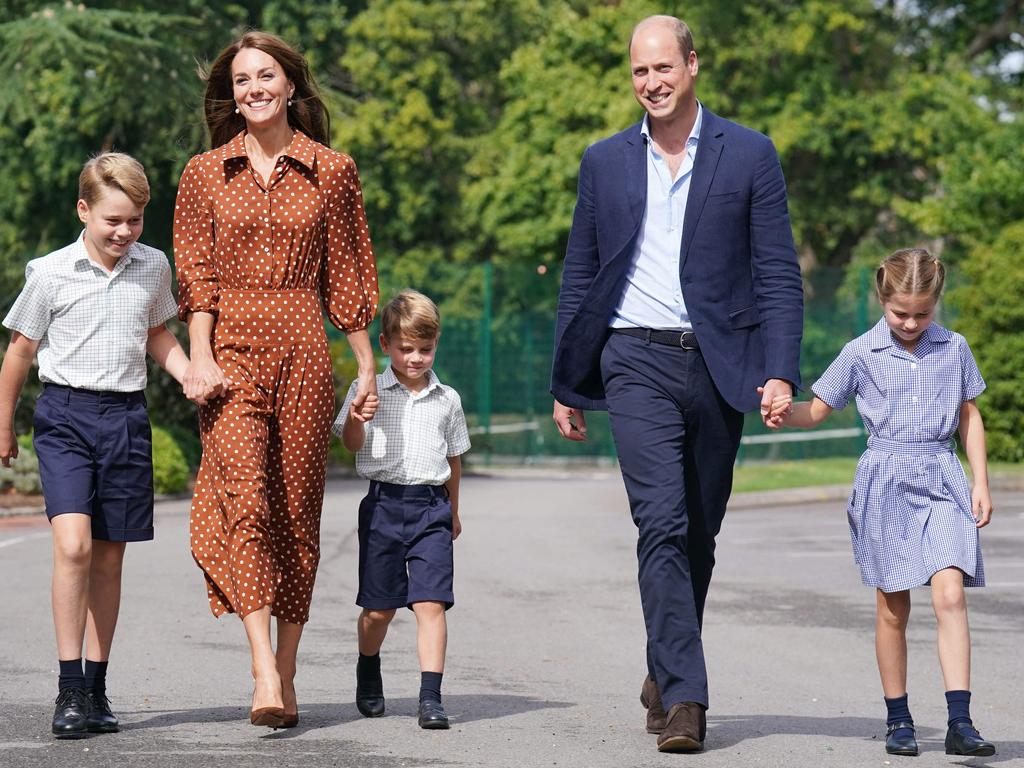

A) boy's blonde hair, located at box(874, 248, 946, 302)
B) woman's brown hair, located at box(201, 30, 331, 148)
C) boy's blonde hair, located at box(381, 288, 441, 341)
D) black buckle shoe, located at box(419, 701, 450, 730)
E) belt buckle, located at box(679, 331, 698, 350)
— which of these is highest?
woman's brown hair, located at box(201, 30, 331, 148)

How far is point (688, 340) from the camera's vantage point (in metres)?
5.61

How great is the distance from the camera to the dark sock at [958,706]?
17.5 feet

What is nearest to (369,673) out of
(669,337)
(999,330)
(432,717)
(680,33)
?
(432,717)

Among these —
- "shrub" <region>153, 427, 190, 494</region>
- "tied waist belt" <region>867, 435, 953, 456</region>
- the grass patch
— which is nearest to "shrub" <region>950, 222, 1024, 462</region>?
the grass patch

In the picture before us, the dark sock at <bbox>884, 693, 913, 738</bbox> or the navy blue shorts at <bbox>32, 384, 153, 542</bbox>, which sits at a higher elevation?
the navy blue shorts at <bbox>32, 384, 153, 542</bbox>

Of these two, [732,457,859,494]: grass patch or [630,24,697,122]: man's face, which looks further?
[732,457,859,494]: grass patch

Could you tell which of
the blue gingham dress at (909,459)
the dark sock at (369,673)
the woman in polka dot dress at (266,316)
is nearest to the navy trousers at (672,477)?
the blue gingham dress at (909,459)

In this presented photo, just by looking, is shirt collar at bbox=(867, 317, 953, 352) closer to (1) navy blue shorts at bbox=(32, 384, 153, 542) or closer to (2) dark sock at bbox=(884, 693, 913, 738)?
(2) dark sock at bbox=(884, 693, 913, 738)

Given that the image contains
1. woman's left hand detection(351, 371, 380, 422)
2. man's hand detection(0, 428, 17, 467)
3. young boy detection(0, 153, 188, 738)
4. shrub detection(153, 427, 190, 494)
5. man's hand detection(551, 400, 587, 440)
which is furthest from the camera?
shrub detection(153, 427, 190, 494)

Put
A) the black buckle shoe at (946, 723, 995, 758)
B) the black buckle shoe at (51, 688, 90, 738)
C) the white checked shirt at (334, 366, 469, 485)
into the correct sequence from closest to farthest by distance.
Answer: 1. the black buckle shoe at (946, 723, 995, 758)
2. the black buckle shoe at (51, 688, 90, 738)
3. the white checked shirt at (334, 366, 469, 485)

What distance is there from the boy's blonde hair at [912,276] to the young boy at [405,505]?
4.65ft

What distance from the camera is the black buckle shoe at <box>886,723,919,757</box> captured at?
539 centimetres

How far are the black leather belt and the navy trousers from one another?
0.01 metres

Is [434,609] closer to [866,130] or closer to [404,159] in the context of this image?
[866,130]
